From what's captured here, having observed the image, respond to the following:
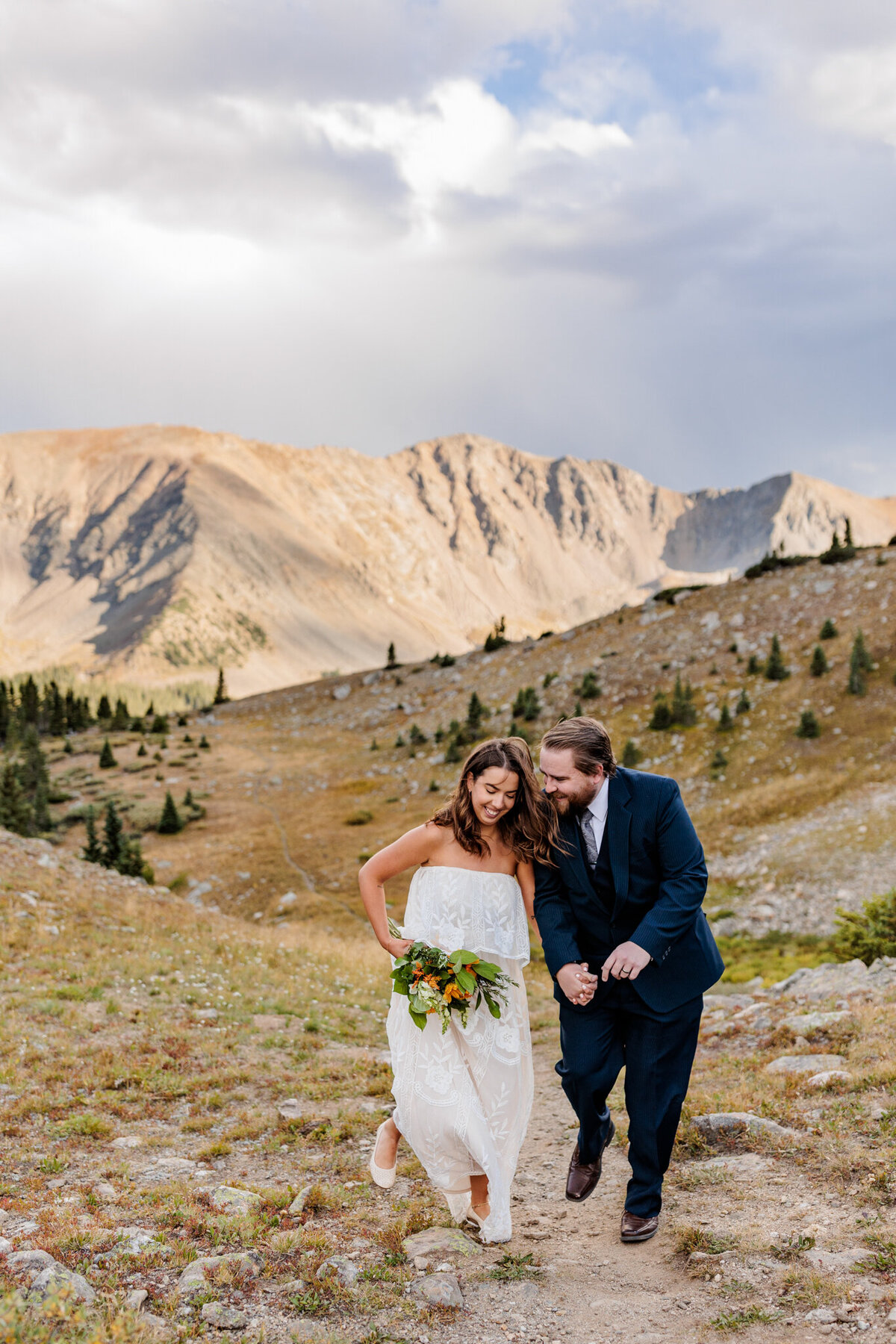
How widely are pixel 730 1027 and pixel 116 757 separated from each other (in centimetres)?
6297

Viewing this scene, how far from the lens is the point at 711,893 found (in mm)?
26922

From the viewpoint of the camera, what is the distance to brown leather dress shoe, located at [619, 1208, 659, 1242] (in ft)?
17.7

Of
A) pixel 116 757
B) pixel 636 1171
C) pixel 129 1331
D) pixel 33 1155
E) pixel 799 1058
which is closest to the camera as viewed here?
pixel 129 1331

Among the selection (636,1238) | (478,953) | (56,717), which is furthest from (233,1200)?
(56,717)

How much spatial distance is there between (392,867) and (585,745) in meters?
1.64

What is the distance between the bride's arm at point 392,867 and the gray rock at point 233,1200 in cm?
199

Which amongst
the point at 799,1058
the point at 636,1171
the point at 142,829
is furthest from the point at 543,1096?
the point at 142,829

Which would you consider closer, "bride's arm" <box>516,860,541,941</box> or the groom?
the groom

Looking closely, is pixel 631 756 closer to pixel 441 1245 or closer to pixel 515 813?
pixel 515 813

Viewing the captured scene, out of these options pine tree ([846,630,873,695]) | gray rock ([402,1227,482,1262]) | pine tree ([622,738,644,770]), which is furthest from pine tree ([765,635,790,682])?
gray rock ([402,1227,482,1262])

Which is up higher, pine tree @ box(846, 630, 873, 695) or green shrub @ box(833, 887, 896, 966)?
pine tree @ box(846, 630, 873, 695)

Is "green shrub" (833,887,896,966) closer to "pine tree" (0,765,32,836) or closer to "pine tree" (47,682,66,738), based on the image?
"pine tree" (0,765,32,836)

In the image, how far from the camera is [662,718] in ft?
147

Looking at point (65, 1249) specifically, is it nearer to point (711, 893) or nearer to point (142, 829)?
point (711, 893)
